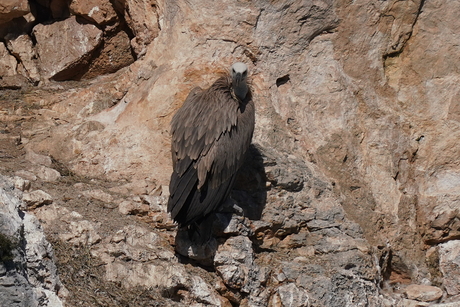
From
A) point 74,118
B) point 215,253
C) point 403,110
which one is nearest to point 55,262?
point 215,253

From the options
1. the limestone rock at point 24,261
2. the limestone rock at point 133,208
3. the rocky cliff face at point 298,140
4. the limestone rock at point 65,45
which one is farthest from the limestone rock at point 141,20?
the limestone rock at point 24,261

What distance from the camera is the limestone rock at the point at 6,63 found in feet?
35.5

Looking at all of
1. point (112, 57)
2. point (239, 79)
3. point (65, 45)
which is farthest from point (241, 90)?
point (65, 45)

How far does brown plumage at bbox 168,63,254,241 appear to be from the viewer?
8.09 metres

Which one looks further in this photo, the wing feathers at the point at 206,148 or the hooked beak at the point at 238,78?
the hooked beak at the point at 238,78

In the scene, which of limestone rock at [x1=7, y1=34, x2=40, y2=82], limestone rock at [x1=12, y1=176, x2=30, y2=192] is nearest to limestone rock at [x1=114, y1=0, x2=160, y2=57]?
limestone rock at [x1=7, y1=34, x2=40, y2=82]

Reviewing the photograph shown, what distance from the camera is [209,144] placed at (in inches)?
328

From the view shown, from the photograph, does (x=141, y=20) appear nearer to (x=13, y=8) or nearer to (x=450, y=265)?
(x=13, y=8)

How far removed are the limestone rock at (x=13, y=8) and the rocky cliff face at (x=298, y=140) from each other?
0.06 ft

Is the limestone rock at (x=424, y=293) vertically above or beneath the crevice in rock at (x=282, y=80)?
beneath

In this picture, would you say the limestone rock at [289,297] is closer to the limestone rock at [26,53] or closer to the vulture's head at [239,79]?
the vulture's head at [239,79]

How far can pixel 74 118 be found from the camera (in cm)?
1010

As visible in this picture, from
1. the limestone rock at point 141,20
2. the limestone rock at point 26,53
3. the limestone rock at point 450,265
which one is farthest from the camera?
the limestone rock at point 26,53

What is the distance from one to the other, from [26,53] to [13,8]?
0.66m
